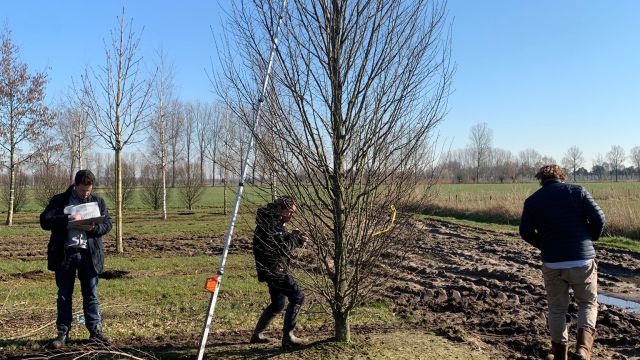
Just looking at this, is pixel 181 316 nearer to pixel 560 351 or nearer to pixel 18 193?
pixel 560 351

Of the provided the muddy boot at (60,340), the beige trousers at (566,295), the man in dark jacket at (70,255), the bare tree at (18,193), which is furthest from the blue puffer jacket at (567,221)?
the bare tree at (18,193)

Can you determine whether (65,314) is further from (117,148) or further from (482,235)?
(482,235)

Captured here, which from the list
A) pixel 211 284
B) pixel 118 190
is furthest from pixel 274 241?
pixel 118 190

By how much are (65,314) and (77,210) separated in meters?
1.12

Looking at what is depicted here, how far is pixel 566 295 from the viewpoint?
5.01 metres

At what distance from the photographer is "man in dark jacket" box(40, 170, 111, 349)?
17.7 feet

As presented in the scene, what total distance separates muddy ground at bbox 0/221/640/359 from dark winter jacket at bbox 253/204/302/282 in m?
1.14

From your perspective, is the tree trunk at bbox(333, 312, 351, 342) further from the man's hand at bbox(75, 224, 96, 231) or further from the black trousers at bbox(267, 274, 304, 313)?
the man's hand at bbox(75, 224, 96, 231)

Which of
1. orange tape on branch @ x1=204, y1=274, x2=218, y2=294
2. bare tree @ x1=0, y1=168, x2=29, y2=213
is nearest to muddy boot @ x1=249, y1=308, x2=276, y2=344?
orange tape on branch @ x1=204, y1=274, x2=218, y2=294

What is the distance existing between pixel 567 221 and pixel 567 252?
0.96 feet

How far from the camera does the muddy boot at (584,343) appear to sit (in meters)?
4.75

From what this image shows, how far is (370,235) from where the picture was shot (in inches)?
183

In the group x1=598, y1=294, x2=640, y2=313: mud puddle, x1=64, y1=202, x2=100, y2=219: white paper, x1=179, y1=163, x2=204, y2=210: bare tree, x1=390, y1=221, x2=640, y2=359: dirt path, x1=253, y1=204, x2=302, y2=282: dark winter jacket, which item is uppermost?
x1=179, y1=163, x2=204, y2=210: bare tree

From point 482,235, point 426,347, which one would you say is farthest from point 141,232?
point 426,347
